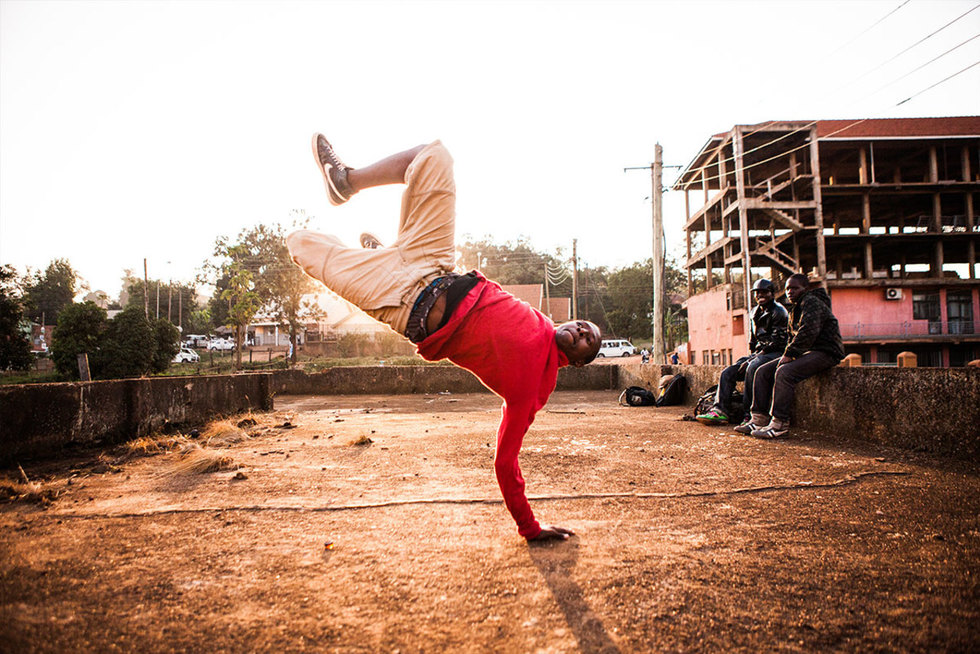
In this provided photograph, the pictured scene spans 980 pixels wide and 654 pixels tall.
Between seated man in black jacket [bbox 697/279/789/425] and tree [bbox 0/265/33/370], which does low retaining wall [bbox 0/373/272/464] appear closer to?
seated man in black jacket [bbox 697/279/789/425]

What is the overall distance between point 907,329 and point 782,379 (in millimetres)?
26104

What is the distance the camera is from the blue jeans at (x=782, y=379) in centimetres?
517

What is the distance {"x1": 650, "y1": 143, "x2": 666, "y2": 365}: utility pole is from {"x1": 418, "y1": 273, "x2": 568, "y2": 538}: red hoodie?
1452cm

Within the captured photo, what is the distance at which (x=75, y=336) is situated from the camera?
18.0 metres

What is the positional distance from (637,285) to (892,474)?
149 ft

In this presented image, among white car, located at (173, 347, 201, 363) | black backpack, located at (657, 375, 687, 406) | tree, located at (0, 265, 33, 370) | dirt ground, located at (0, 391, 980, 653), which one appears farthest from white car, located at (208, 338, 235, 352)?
dirt ground, located at (0, 391, 980, 653)

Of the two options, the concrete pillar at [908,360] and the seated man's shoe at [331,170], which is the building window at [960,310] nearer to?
the concrete pillar at [908,360]

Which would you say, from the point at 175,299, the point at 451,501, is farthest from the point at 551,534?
the point at 175,299

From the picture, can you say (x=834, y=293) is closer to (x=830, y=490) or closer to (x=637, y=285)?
(x=637, y=285)

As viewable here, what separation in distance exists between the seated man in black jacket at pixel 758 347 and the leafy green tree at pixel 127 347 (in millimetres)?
19722

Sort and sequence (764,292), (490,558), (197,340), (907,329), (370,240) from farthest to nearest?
(197,340) < (907,329) < (764,292) < (370,240) < (490,558)

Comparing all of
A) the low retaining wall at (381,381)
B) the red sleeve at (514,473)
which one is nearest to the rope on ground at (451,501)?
the red sleeve at (514,473)

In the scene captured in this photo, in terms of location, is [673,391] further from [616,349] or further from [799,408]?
[616,349]

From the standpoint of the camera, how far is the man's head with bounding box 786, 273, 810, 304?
527 cm
